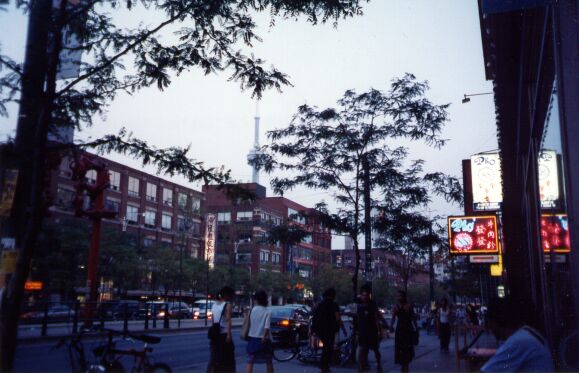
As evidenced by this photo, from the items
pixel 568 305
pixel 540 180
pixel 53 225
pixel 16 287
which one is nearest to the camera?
pixel 16 287

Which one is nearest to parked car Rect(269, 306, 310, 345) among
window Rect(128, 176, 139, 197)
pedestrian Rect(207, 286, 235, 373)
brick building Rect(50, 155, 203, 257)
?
pedestrian Rect(207, 286, 235, 373)

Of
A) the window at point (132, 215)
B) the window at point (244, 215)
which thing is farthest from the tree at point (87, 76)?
the window at point (244, 215)

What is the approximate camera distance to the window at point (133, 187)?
6519 cm

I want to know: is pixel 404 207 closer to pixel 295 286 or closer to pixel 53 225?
pixel 53 225

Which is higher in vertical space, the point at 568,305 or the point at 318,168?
the point at 318,168

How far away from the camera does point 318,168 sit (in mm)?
16719

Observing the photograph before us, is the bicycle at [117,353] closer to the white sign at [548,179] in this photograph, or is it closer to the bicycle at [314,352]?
the white sign at [548,179]

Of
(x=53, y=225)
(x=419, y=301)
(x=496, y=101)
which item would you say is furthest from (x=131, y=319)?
(x=419, y=301)

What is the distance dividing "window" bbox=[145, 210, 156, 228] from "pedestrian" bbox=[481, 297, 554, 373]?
218 feet

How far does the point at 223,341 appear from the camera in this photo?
1025 cm

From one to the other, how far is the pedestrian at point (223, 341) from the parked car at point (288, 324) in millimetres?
9606

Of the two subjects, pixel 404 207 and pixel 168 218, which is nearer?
pixel 404 207

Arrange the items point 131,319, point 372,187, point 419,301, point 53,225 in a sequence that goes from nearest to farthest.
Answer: point 372,187
point 131,319
point 53,225
point 419,301

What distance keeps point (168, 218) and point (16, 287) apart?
6915cm
